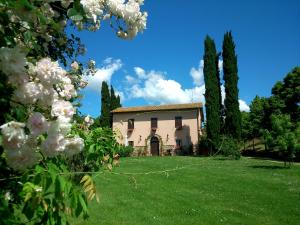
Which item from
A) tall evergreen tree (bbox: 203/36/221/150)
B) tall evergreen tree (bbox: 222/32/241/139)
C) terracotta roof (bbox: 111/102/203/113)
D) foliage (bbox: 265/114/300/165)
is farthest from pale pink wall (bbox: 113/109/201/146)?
foliage (bbox: 265/114/300/165)

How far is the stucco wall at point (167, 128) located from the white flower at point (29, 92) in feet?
Result: 110

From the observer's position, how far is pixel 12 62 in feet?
4.86

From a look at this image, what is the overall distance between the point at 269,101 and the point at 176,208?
114ft

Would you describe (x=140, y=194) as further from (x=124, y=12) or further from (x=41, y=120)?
(x=41, y=120)

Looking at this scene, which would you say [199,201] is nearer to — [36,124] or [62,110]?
[62,110]

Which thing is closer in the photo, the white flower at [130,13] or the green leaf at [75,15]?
the green leaf at [75,15]

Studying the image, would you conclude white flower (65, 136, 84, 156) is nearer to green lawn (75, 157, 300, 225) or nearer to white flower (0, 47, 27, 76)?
white flower (0, 47, 27, 76)

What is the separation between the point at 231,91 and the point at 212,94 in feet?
6.41

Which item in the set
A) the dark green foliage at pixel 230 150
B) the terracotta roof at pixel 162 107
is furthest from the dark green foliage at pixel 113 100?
the dark green foliage at pixel 230 150

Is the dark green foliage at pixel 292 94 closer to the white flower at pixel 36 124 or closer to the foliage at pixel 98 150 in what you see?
the foliage at pixel 98 150

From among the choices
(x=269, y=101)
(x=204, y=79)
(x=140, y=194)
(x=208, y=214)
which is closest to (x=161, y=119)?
(x=204, y=79)

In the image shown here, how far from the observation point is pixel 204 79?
34.2m

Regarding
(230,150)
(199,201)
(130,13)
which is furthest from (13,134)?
(230,150)

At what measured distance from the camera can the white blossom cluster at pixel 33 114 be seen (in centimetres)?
145
